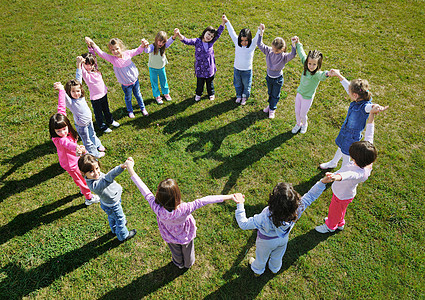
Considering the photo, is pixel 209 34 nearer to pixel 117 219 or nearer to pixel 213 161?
pixel 213 161

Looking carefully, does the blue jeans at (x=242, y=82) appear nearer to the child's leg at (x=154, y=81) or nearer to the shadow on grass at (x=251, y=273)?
the child's leg at (x=154, y=81)

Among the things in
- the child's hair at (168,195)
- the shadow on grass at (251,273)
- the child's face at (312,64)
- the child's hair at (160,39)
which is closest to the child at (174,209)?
the child's hair at (168,195)

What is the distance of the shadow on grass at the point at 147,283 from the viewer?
4848 millimetres

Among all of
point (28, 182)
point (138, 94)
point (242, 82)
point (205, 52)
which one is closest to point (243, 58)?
point (242, 82)

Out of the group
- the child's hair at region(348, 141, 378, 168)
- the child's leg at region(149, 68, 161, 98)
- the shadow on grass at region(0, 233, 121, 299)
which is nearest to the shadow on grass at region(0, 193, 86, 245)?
the shadow on grass at region(0, 233, 121, 299)

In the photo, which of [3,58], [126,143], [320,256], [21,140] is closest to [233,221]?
[320,256]

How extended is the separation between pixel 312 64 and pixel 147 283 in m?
5.46

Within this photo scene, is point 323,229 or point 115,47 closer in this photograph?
point 323,229

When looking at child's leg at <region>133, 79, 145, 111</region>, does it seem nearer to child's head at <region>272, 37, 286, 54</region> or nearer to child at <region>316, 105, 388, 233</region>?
child's head at <region>272, 37, 286, 54</region>

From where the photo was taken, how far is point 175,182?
387 cm

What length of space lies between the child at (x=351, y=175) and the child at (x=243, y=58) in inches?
136

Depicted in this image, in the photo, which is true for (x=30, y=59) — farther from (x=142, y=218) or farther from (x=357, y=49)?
(x=357, y=49)

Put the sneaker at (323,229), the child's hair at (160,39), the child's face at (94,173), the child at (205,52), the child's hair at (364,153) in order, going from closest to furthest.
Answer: the child's hair at (364,153), the child's face at (94,173), the sneaker at (323,229), the child's hair at (160,39), the child at (205,52)

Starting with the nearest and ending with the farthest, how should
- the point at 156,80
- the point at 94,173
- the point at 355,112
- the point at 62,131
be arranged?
the point at 94,173 → the point at 62,131 → the point at 355,112 → the point at 156,80
